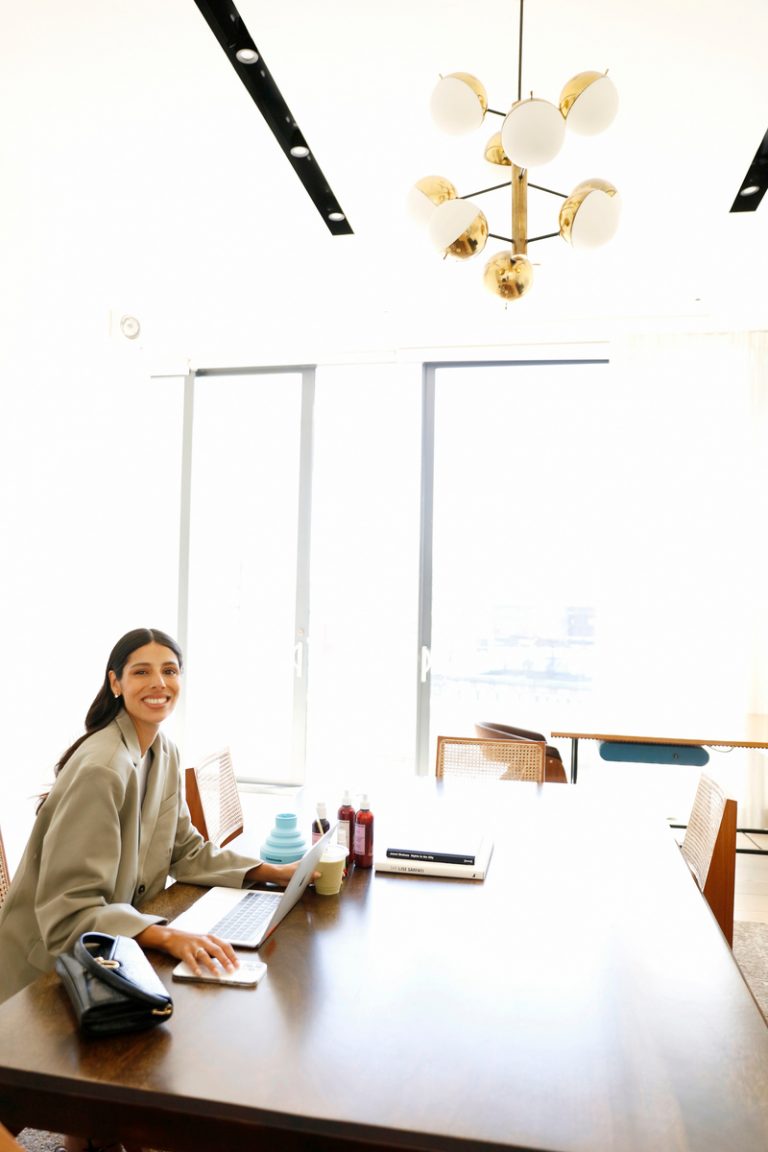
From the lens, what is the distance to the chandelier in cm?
182

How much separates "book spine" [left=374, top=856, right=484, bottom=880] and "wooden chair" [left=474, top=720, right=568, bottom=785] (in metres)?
1.76

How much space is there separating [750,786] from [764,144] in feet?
11.2

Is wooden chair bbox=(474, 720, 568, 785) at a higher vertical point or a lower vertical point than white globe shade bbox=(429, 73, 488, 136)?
lower

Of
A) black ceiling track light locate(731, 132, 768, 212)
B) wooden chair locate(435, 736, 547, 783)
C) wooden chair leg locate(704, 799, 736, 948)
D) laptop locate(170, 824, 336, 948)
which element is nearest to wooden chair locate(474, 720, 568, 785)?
wooden chair locate(435, 736, 547, 783)

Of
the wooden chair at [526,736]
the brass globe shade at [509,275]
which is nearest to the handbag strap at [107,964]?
the brass globe shade at [509,275]

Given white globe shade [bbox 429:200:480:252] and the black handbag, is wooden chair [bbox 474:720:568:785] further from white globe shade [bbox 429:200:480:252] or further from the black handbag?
the black handbag

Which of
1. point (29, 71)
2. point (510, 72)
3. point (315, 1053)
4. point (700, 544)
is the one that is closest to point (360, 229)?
point (510, 72)

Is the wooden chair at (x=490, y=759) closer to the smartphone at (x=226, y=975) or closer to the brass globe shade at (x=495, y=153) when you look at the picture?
the smartphone at (x=226, y=975)

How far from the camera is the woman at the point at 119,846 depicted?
1.51 m

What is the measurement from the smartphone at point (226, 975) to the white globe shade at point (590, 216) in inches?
70.5

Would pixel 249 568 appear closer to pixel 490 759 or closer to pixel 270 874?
pixel 490 759

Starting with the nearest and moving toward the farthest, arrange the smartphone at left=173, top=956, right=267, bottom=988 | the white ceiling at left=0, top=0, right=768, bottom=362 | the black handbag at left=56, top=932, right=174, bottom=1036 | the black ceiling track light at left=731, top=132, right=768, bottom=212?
the black handbag at left=56, top=932, right=174, bottom=1036
the smartphone at left=173, top=956, right=267, bottom=988
the white ceiling at left=0, top=0, right=768, bottom=362
the black ceiling track light at left=731, top=132, right=768, bottom=212

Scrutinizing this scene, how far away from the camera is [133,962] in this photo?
1.30m

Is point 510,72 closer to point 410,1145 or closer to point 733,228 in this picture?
point 733,228
